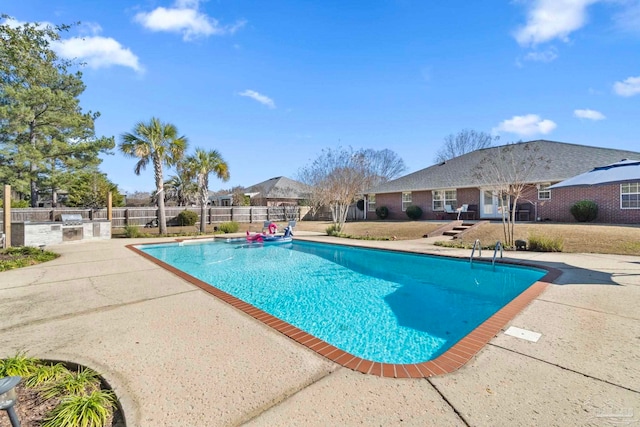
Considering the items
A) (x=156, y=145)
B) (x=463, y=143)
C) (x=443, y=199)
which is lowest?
(x=443, y=199)

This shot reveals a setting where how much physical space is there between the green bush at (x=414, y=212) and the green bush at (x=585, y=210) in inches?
354

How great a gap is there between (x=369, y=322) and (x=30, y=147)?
81.3 feet

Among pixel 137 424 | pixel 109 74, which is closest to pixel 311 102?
pixel 109 74

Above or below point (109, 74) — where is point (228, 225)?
below

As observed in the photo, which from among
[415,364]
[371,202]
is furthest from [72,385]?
[371,202]

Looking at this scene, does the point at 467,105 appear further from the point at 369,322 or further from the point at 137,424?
the point at 137,424

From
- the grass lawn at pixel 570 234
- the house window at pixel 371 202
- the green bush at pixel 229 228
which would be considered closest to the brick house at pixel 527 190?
the house window at pixel 371 202

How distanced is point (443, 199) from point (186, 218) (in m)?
19.0

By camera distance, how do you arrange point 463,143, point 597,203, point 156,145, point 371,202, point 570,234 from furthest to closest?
point 463,143, point 371,202, point 156,145, point 597,203, point 570,234

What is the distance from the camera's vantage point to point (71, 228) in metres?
14.6

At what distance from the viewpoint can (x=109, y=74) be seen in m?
12.7

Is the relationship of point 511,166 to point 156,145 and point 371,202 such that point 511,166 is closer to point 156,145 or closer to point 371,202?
point 371,202

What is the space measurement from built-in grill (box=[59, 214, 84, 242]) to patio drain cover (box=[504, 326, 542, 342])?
18377 mm

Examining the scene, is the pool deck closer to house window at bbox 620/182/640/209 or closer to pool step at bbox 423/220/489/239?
pool step at bbox 423/220/489/239
